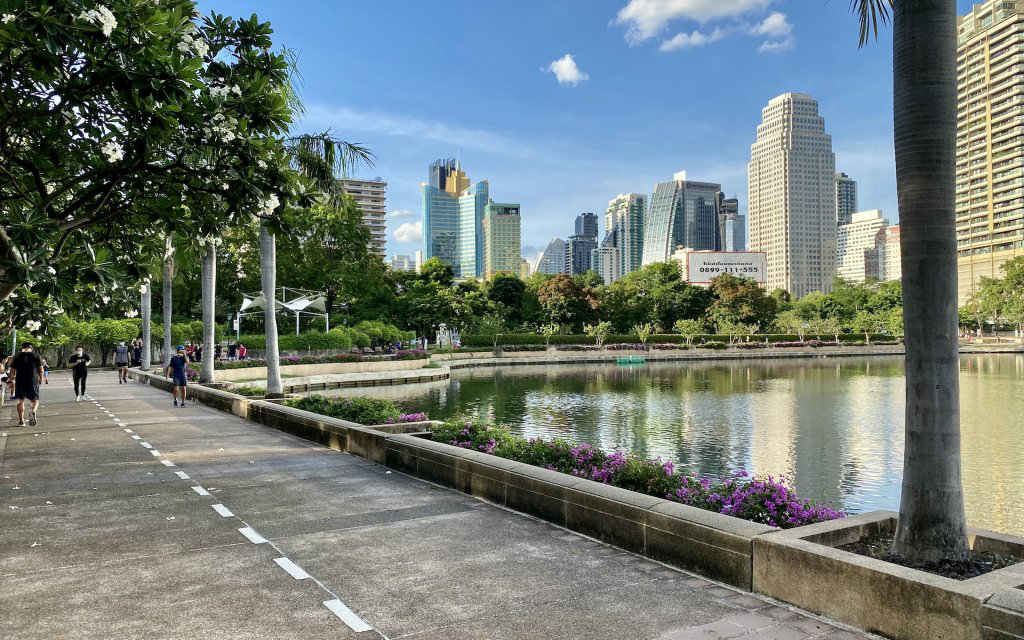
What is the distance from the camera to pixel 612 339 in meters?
81.0

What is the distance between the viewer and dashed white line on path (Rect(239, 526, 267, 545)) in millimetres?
6834

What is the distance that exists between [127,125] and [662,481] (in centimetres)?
721

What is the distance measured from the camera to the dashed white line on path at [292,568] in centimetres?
583

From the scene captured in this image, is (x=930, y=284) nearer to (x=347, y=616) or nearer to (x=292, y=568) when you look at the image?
(x=347, y=616)

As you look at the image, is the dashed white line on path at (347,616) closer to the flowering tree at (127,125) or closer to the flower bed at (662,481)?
the flower bed at (662,481)

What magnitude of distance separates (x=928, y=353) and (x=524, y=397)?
83.9ft

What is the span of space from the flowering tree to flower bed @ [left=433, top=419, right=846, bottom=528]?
4384mm

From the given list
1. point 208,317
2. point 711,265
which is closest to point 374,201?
point 711,265

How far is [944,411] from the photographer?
5.07 metres

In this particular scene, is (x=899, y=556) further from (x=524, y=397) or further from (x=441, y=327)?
(x=441, y=327)

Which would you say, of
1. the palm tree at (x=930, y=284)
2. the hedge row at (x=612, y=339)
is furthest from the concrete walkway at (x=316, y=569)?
the hedge row at (x=612, y=339)

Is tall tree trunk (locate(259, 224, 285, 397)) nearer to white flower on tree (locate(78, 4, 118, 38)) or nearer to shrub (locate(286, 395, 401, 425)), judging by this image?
shrub (locate(286, 395, 401, 425))

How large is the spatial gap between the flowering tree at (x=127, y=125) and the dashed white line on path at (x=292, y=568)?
3.53 metres

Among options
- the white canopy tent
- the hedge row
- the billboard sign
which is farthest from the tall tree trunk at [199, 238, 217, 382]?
the billboard sign
